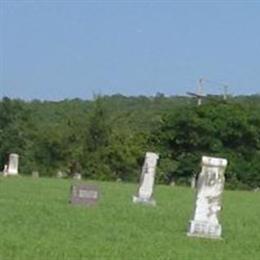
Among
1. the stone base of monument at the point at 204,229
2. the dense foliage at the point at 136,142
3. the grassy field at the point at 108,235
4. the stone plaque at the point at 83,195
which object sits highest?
the dense foliage at the point at 136,142

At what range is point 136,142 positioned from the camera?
73688mm

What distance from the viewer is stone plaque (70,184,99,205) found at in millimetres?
22547

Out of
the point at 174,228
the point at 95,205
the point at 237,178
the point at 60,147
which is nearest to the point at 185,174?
the point at 237,178

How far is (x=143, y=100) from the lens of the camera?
134m

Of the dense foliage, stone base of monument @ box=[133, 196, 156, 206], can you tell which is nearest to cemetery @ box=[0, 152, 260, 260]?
stone base of monument @ box=[133, 196, 156, 206]

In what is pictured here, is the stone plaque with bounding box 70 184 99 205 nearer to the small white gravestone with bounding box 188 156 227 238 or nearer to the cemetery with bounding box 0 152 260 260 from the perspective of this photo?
the cemetery with bounding box 0 152 260 260

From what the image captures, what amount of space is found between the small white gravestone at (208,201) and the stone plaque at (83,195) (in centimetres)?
576

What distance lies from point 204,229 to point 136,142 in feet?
187

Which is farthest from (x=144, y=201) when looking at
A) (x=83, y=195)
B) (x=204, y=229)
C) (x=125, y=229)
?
(x=125, y=229)

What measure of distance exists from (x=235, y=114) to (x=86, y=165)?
13.0 meters

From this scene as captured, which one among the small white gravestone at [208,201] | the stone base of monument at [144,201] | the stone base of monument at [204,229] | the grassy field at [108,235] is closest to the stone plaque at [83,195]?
the grassy field at [108,235]

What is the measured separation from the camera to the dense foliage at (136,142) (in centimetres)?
7106

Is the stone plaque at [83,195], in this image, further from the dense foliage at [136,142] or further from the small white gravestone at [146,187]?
the dense foliage at [136,142]

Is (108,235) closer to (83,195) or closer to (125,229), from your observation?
(125,229)
